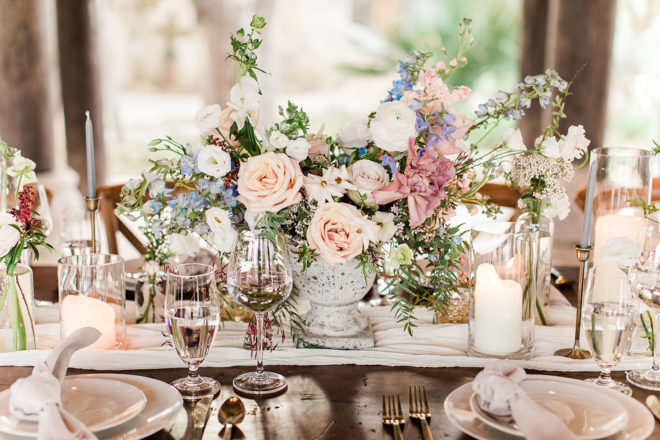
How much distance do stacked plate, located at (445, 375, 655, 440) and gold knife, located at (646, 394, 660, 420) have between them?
6cm

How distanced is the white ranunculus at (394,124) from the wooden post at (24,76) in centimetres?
323

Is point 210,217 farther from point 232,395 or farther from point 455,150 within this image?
point 455,150

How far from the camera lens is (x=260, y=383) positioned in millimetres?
1097

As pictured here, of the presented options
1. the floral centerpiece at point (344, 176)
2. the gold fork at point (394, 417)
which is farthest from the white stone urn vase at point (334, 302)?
the gold fork at point (394, 417)

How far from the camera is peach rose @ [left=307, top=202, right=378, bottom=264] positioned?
1.10 m

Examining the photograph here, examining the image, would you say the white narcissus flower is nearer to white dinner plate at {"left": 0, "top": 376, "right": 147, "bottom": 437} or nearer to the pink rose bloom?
the pink rose bloom

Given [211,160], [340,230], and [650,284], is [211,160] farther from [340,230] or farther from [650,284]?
[650,284]

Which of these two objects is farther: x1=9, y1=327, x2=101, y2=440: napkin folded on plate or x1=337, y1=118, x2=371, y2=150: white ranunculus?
x1=337, y1=118, x2=371, y2=150: white ranunculus

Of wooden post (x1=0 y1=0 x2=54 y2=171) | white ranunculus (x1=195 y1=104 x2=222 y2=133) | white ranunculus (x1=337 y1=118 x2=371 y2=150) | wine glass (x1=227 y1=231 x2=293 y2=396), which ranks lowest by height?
wine glass (x1=227 y1=231 x2=293 y2=396)

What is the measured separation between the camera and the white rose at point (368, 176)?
3.66 ft

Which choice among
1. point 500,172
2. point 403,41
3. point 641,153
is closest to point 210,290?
point 500,172

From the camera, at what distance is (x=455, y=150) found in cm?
114

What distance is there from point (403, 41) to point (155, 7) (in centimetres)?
349

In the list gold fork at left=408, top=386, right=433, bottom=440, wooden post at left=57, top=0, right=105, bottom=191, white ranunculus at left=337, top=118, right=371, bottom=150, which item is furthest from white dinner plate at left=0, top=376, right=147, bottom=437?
wooden post at left=57, top=0, right=105, bottom=191
